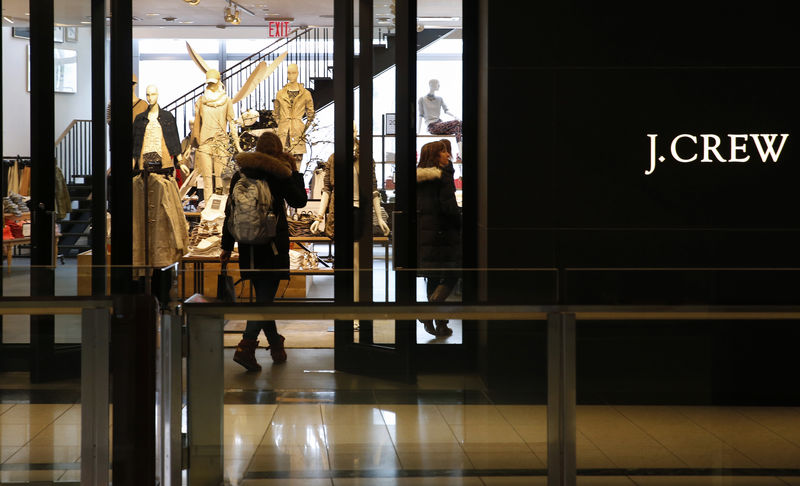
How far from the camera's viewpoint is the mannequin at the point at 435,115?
493 centimetres

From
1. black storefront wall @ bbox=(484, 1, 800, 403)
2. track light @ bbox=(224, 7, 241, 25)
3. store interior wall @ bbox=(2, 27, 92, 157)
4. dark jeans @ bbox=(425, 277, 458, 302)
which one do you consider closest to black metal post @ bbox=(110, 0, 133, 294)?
store interior wall @ bbox=(2, 27, 92, 157)

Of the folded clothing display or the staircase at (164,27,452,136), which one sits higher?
the staircase at (164,27,452,136)

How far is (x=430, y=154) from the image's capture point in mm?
5004

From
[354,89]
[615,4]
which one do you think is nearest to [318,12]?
[354,89]

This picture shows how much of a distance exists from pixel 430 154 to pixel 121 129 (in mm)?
1783

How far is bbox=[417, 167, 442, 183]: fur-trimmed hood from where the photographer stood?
5000mm

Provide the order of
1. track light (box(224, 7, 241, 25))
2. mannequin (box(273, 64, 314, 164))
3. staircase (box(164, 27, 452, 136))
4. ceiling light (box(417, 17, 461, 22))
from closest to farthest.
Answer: ceiling light (box(417, 17, 461, 22)), mannequin (box(273, 64, 314, 164)), track light (box(224, 7, 241, 25)), staircase (box(164, 27, 452, 136))

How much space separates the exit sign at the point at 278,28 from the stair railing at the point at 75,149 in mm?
3621

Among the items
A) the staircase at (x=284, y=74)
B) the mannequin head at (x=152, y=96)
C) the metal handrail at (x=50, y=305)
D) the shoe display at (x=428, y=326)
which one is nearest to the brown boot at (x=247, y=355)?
the metal handrail at (x=50, y=305)

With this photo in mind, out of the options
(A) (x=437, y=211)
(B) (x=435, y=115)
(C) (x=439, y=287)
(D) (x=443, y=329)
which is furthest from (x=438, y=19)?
(D) (x=443, y=329)

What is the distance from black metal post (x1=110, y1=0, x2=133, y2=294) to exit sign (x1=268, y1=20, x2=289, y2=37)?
336 cm

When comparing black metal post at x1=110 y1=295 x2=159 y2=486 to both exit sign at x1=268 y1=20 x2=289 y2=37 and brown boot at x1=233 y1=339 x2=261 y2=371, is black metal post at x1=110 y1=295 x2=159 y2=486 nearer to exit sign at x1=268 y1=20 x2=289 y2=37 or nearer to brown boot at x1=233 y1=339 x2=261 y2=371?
brown boot at x1=233 y1=339 x2=261 y2=371

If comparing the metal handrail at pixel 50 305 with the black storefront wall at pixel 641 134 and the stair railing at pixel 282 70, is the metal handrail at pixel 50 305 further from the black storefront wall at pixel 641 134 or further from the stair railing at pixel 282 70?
the stair railing at pixel 282 70

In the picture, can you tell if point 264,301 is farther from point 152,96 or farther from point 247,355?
point 152,96
